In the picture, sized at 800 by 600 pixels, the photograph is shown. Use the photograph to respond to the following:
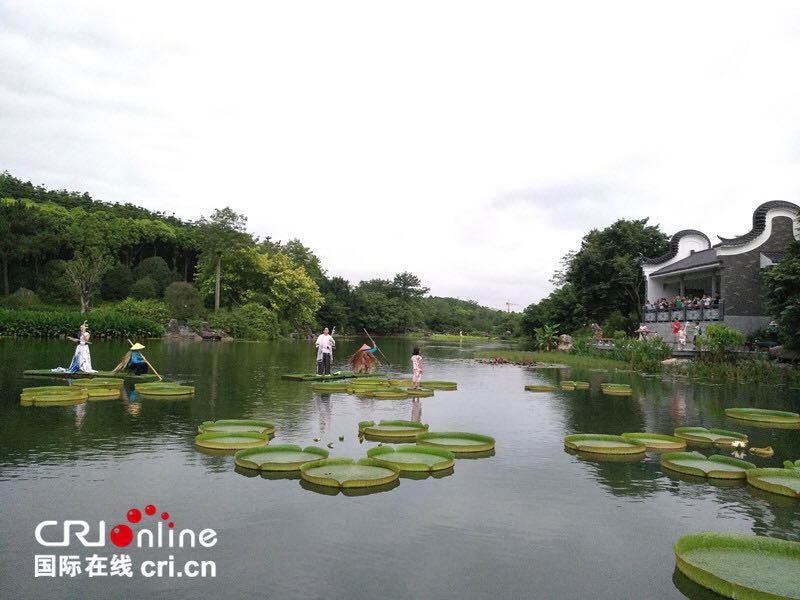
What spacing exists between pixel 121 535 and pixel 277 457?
3.30 meters

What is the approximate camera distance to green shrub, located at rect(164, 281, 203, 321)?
192ft

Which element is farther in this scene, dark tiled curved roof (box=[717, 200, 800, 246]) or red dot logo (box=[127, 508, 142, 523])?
dark tiled curved roof (box=[717, 200, 800, 246])

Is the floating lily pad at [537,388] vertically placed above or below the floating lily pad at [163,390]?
below

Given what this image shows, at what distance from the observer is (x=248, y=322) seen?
206ft

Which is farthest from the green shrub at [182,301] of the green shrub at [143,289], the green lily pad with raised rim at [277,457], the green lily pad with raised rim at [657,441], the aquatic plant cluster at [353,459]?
the green lily pad with raised rim at [657,441]

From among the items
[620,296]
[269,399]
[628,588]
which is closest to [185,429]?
[269,399]

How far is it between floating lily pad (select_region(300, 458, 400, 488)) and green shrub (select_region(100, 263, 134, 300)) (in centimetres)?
6399

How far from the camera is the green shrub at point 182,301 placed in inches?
2306

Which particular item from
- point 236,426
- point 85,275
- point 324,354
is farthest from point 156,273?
point 236,426

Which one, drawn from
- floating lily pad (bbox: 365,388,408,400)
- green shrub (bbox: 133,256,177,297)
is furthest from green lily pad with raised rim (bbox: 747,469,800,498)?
green shrub (bbox: 133,256,177,297)

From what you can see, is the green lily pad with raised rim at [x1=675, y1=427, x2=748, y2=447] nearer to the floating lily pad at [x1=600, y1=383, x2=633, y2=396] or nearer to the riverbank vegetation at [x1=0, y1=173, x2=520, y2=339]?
the floating lily pad at [x1=600, y1=383, x2=633, y2=396]

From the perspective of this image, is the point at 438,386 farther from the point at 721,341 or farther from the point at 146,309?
the point at 146,309

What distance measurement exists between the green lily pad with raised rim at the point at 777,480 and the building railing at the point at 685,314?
26005 mm

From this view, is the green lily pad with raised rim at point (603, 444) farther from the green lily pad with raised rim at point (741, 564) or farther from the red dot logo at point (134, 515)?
the red dot logo at point (134, 515)
